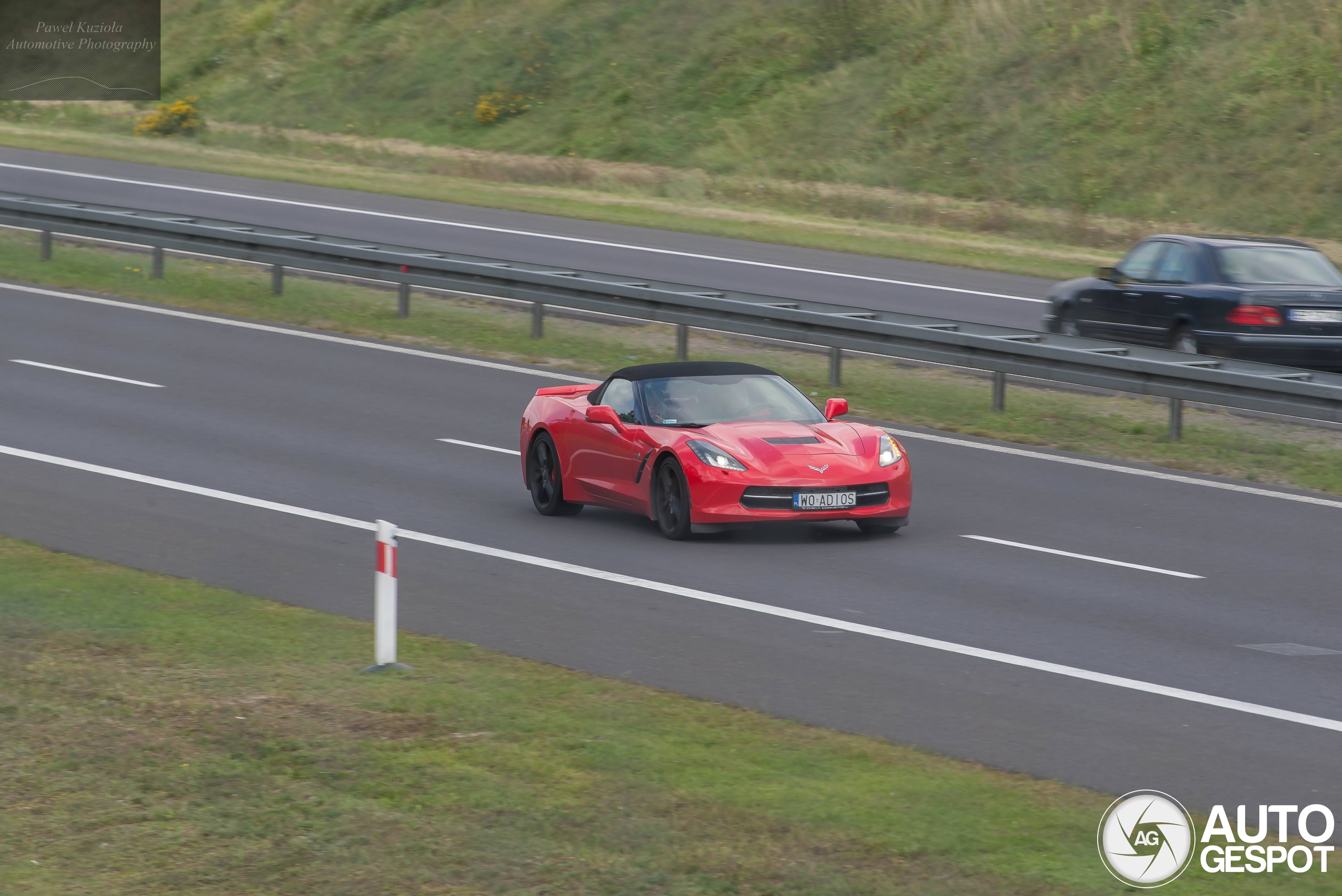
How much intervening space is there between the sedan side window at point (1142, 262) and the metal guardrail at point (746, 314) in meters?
1.61

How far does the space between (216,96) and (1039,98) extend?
91.1ft

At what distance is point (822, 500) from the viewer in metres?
13.0

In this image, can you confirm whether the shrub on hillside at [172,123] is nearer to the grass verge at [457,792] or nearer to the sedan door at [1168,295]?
the sedan door at [1168,295]

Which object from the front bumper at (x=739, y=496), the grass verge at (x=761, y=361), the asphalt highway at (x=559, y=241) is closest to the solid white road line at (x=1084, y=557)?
the front bumper at (x=739, y=496)

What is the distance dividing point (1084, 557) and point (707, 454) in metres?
2.76

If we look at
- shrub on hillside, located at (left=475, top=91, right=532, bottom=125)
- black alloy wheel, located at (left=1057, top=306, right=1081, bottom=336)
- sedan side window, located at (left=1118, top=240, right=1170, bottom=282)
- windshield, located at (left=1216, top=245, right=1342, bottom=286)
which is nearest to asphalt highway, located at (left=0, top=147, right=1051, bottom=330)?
black alloy wheel, located at (left=1057, top=306, right=1081, bottom=336)

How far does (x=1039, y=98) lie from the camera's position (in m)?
42.5

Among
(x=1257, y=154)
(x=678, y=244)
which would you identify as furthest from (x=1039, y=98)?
(x=678, y=244)

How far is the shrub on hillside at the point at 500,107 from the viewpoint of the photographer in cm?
5066

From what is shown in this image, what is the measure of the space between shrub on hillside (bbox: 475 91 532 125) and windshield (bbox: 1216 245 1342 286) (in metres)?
33.5

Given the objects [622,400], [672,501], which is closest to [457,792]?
[672,501]

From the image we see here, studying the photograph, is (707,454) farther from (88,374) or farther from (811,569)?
(88,374)

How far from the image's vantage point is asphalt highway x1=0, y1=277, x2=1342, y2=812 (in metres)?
8.66

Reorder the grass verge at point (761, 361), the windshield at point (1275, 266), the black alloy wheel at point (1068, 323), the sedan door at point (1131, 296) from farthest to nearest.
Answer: the black alloy wheel at point (1068, 323) < the sedan door at point (1131, 296) < the windshield at point (1275, 266) < the grass verge at point (761, 361)
